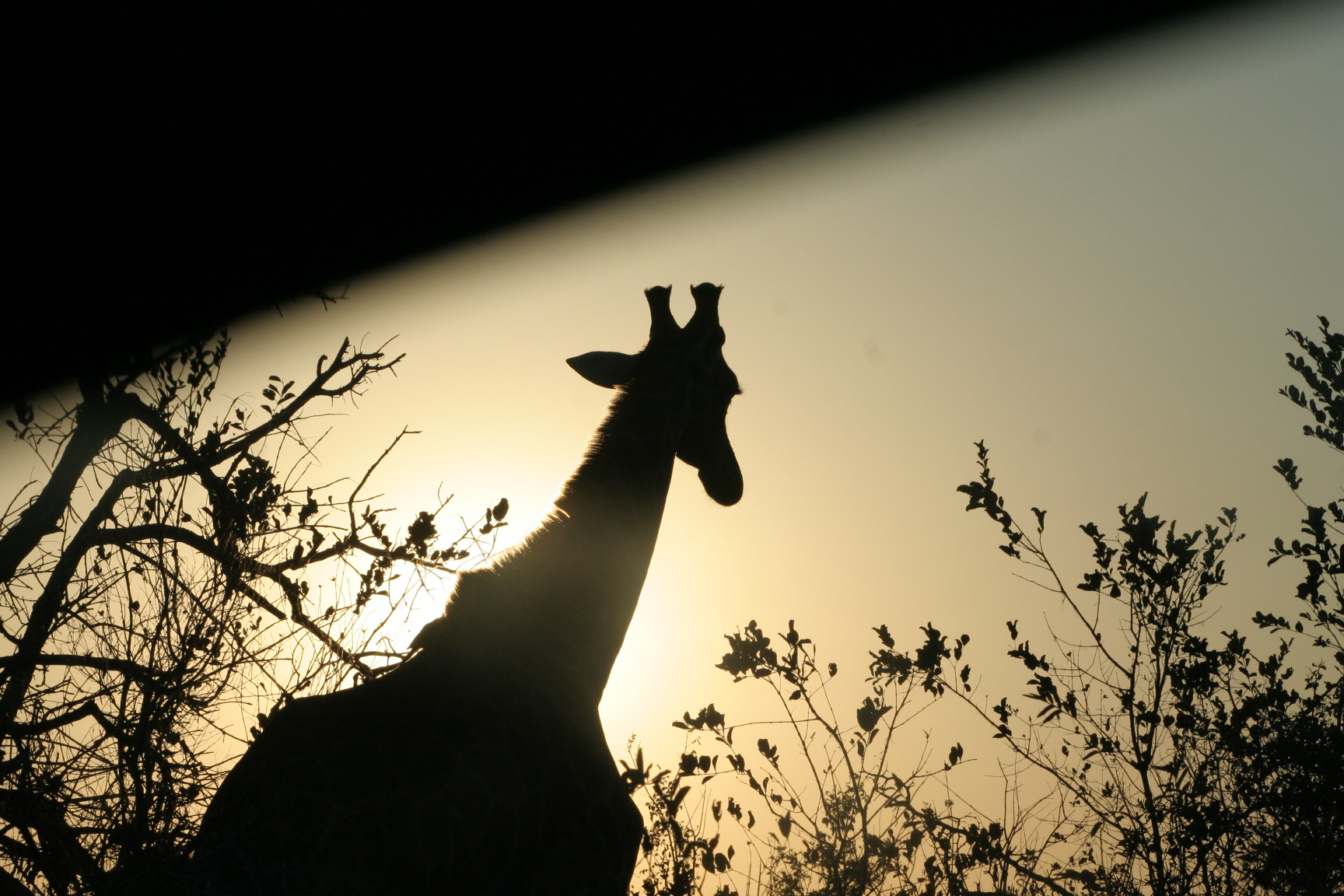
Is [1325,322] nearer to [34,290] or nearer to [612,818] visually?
[612,818]

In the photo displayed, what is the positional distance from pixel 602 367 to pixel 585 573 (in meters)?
1.44

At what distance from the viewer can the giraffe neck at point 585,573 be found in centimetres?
459

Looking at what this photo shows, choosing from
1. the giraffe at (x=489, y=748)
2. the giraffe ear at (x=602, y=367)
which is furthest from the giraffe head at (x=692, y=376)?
the giraffe at (x=489, y=748)

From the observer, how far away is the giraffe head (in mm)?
5898

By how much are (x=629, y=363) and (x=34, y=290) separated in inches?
175

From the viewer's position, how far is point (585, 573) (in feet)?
16.5

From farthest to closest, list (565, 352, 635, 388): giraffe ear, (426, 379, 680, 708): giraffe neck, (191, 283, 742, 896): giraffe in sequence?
(565, 352, 635, 388): giraffe ear
(426, 379, 680, 708): giraffe neck
(191, 283, 742, 896): giraffe

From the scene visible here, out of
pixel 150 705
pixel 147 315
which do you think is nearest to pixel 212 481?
pixel 147 315

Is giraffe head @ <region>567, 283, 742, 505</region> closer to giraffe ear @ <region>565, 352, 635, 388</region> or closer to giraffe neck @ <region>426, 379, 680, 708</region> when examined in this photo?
giraffe ear @ <region>565, 352, 635, 388</region>

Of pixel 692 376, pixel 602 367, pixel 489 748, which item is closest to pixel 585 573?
pixel 489 748

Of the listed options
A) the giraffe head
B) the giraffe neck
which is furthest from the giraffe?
the giraffe head

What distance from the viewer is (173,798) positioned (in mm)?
4836

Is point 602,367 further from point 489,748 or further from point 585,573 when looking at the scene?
point 489,748

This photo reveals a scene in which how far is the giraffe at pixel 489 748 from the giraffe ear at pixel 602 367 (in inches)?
1.1
